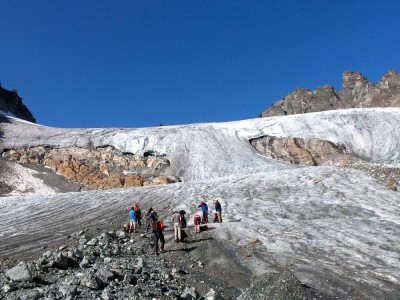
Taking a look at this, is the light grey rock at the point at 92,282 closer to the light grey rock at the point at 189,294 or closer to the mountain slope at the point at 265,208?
the light grey rock at the point at 189,294

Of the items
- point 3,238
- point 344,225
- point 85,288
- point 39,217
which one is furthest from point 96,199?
point 85,288

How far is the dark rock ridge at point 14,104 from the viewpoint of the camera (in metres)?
79.8

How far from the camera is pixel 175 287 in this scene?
11.4m

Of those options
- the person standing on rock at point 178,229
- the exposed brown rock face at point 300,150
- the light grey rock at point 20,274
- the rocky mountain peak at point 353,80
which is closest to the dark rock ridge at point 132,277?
the light grey rock at point 20,274

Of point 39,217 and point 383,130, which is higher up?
point 383,130

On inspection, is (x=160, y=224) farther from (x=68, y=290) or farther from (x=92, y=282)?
(x=68, y=290)

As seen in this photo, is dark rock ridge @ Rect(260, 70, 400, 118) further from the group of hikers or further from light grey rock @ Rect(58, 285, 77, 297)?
light grey rock @ Rect(58, 285, 77, 297)

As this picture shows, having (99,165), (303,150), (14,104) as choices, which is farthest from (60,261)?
(14,104)

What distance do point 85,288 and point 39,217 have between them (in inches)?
549

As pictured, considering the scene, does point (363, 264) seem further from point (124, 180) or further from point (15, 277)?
point (124, 180)

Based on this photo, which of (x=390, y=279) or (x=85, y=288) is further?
(x=390, y=279)

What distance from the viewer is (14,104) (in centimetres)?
8531

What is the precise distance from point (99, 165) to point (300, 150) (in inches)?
839

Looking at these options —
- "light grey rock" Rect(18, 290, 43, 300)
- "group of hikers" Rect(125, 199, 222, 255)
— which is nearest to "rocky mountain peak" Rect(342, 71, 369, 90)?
"group of hikers" Rect(125, 199, 222, 255)
